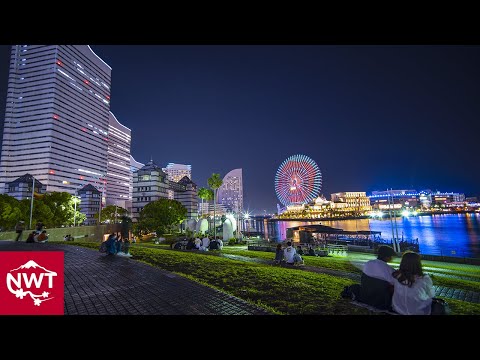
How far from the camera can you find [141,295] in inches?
313

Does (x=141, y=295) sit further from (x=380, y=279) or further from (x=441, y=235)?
(x=441, y=235)

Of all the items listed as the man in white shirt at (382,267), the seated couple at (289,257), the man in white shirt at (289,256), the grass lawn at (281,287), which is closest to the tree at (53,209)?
the grass lawn at (281,287)

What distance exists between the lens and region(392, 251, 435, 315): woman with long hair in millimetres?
5535

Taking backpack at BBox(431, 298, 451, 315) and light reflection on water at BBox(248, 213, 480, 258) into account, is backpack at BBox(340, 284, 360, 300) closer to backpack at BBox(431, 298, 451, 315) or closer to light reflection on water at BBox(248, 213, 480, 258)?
backpack at BBox(431, 298, 451, 315)

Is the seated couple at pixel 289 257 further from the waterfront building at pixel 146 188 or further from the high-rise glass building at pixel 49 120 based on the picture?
the high-rise glass building at pixel 49 120

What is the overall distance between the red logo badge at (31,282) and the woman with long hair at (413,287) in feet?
27.0

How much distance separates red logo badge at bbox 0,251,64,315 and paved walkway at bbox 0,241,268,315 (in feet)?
1.67

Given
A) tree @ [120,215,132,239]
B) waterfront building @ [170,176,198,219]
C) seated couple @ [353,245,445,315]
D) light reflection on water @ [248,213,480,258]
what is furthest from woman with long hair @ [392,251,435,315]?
waterfront building @ [170,176,198,219]

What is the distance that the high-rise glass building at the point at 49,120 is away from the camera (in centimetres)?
13488
